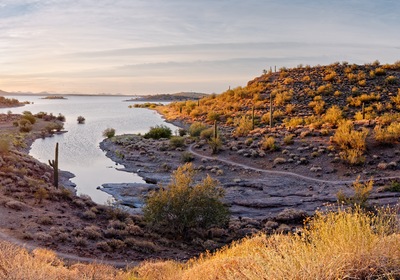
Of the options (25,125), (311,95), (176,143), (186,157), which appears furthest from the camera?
(25,125)

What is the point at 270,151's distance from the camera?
30.5m

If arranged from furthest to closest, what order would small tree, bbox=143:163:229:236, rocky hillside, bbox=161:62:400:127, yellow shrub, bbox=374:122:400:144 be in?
rocky hillside, bbox=161:62:400:127, yellow shrub, bbox=374:122:400:144, small tree, bbox=143:163:229:236

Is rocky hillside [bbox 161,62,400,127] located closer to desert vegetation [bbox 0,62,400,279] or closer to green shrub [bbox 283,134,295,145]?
desert vegetation [bbox 0,62,400,279]

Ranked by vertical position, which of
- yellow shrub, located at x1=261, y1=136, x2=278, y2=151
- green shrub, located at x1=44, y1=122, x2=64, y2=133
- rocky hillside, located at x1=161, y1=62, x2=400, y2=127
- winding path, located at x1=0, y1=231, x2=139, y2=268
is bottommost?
winding path, located at x1=0, y1=231, x2=139, y2=268

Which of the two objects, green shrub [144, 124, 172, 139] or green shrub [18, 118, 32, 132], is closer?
green shrub [144, 124, 172, 139]

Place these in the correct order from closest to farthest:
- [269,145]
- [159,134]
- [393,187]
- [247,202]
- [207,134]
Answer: [393,187] → [247,202] → [269,145] → [207,134] → [159,134]

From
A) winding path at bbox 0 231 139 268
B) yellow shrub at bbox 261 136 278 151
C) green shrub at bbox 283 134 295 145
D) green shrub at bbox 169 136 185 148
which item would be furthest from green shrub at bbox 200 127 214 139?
winding path at bbox 0 231 139 268

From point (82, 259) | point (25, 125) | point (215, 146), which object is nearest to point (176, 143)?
point (215, 146)

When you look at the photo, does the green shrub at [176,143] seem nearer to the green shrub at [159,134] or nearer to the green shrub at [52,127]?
the green shrub at [159,134]

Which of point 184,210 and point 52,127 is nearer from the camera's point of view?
point 184,210

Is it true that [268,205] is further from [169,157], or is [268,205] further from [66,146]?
[66,146]

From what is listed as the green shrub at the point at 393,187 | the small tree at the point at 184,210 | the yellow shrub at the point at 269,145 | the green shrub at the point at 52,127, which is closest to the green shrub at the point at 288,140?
the yellow shrub at the point at 269,145

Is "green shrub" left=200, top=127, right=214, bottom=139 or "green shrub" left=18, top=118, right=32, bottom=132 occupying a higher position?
"green shrub" left=200, top=127, right=214, bottom=139

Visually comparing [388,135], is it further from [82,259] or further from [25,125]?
[25,125]
